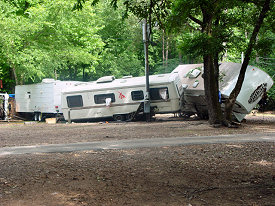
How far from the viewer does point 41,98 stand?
28.1 metres

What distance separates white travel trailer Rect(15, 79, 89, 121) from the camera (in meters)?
27.1

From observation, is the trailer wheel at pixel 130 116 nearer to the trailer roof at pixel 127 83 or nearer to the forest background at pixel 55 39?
the trailer roof at pixel 127 83

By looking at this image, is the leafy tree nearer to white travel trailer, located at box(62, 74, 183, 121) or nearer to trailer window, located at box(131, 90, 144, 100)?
white travel trailer, located at box(62, 74, 183, 121)

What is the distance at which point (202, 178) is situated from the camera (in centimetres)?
700

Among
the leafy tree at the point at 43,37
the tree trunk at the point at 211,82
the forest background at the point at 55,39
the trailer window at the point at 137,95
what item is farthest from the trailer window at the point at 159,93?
the leafy tree at the point at 43,37

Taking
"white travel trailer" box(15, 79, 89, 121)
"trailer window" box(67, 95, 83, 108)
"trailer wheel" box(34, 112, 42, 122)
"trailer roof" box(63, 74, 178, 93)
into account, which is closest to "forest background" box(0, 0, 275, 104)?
"white travel trailer" box(15, 79, 89, 121)

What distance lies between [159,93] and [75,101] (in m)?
6.05

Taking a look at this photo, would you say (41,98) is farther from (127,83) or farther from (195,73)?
(195,73)

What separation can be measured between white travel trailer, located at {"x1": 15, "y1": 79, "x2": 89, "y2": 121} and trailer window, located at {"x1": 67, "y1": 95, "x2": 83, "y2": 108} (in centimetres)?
128

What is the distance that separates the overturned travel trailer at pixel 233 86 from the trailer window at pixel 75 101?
7.25m

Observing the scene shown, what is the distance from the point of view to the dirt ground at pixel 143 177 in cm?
566

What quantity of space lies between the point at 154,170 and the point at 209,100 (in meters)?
10.6

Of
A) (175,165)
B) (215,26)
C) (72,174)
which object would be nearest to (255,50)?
(215,26)

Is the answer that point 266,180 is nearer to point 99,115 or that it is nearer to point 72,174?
point 72,174
